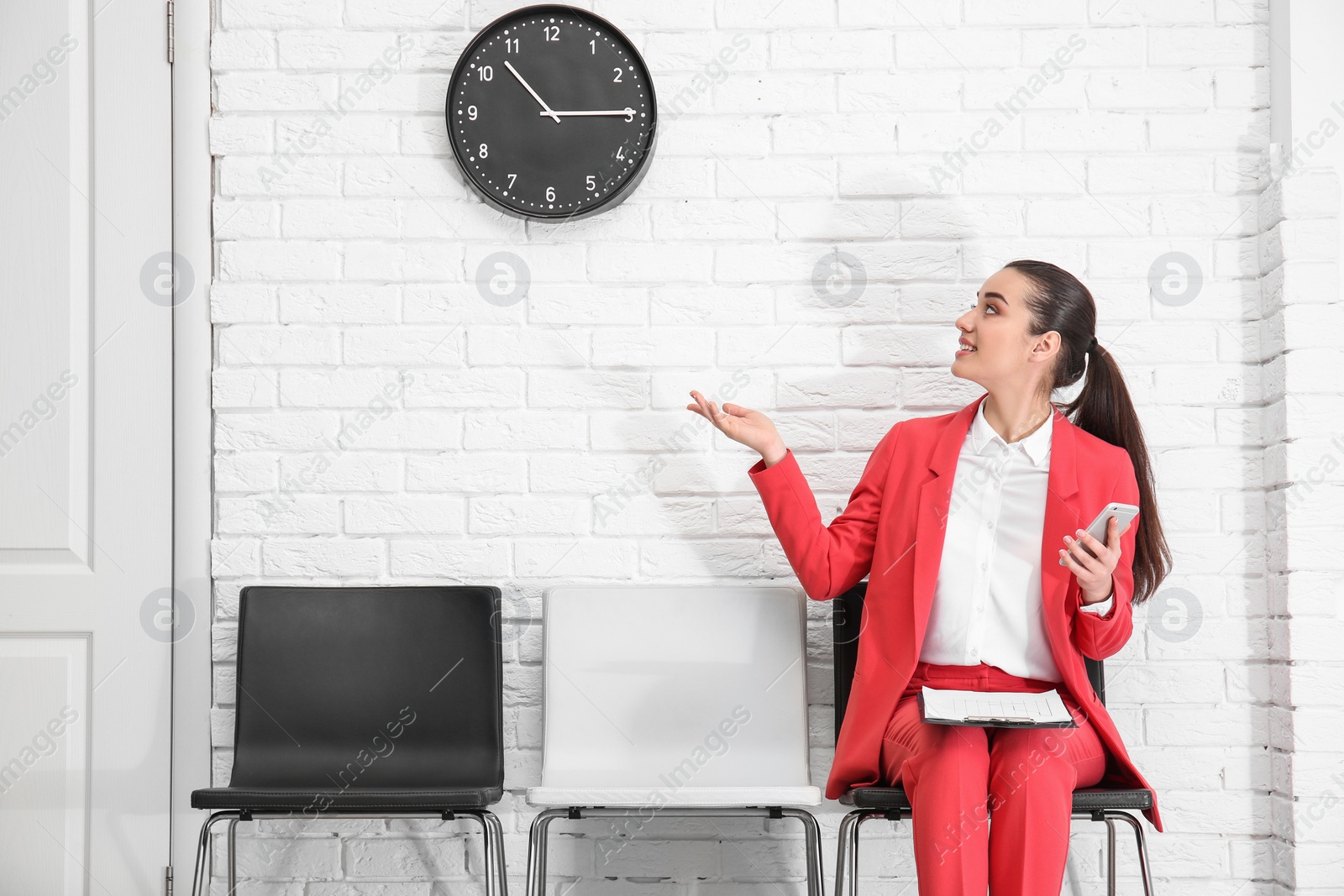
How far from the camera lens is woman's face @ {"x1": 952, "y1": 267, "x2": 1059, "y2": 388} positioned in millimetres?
1771

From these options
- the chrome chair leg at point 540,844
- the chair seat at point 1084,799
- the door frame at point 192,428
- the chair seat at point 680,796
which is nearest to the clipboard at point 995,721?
the chair seat at point 1084,799

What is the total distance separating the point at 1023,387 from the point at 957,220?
0.42 metres

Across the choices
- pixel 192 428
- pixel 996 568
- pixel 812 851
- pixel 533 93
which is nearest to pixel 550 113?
pixel 533 93

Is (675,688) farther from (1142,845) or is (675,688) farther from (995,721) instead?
(1142,845)

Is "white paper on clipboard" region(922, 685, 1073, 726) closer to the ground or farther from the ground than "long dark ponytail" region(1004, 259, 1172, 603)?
closer to the ground

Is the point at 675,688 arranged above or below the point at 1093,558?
below

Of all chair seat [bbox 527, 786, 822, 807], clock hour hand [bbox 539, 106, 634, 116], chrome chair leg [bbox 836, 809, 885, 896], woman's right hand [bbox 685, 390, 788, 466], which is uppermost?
clock hour hand [bbox 539, 106, 634, 116]

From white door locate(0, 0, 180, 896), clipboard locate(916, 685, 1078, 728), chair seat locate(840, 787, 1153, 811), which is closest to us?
clipboard locate(916, 685, 1078, 728)

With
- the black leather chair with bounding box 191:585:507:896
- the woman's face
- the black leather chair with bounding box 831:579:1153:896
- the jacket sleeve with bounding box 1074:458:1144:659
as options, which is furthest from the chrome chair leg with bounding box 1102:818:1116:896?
the black leather chair with bounding box 191:585:507:896

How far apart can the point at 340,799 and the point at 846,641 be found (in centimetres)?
89

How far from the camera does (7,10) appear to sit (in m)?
2.07

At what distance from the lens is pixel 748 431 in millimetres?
1796

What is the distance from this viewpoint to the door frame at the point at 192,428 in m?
1.99

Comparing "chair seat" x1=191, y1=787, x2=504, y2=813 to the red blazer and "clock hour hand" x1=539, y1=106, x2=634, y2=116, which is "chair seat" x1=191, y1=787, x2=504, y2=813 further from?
"clock hour hand" x1=539, y1=106, x2=634, y2=116
